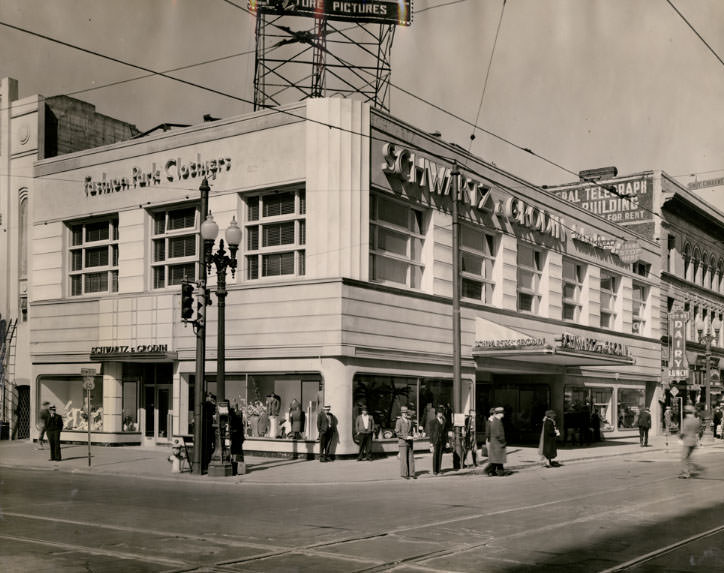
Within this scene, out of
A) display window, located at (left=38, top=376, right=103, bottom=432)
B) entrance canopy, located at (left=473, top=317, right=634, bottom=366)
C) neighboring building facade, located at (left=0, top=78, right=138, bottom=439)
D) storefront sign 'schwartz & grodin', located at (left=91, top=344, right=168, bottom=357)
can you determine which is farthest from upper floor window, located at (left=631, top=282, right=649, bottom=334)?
neighboring building facade, located at (left=0, top=78, right=138, bottom=439)

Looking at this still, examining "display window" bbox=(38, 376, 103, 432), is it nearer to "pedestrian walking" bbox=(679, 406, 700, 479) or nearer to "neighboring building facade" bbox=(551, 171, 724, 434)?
"pedestrian walking" bbox=(679, 406, 700, 479)

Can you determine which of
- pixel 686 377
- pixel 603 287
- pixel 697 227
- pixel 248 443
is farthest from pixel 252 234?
pixel 697 227

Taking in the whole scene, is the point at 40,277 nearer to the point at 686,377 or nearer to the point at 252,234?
the point at 252,234

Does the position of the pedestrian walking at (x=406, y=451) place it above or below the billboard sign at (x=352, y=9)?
below

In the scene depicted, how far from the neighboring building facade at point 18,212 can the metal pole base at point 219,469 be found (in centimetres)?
1542

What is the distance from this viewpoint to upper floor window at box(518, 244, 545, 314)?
34.2 metres

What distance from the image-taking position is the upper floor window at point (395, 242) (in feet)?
86.6

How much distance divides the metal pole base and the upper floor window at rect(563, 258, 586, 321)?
21.4 metres

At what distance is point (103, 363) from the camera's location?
30.0m

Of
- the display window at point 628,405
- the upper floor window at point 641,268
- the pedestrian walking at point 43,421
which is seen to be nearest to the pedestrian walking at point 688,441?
the pedestrian walking at point 43,421

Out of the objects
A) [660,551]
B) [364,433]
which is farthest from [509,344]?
[660,551]

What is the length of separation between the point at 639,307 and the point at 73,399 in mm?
28549

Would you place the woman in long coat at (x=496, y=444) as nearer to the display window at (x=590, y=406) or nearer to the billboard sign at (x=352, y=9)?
the billboard sign at (x=352, y=9)

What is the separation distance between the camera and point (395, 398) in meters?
26.7
